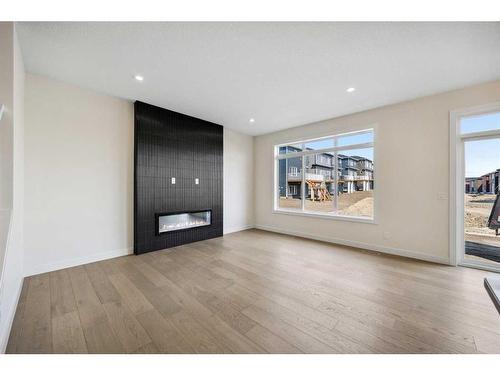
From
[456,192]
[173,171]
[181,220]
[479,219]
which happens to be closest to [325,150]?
[456,192]

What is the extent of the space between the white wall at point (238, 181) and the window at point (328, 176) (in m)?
0.83

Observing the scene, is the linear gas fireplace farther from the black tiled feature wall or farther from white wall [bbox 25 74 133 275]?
white wall [bbox 25 74 133 275]

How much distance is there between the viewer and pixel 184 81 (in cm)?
273

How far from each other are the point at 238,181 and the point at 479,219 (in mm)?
4486

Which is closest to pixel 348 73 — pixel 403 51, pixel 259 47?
pixel 403 51

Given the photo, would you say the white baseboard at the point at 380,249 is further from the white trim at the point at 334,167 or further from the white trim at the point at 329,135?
the white trim at the point at 329,135

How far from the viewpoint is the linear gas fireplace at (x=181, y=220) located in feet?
12.3

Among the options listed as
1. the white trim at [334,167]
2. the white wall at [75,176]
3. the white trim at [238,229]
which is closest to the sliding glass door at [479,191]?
the white trim at [334,167]

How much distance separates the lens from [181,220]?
410 cm

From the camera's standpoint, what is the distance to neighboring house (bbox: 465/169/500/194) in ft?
9.23

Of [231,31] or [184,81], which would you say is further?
[184,81]

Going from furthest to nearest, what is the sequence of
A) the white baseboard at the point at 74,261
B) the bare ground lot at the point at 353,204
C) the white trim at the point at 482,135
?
the bare ground lot at the point at 353,204 → the white trim at the point at 482,135 → the white baseboard at the point at 74,261

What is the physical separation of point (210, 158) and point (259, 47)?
2.86 meters

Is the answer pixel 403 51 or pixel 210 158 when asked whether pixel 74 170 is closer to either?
pixel 210 158
